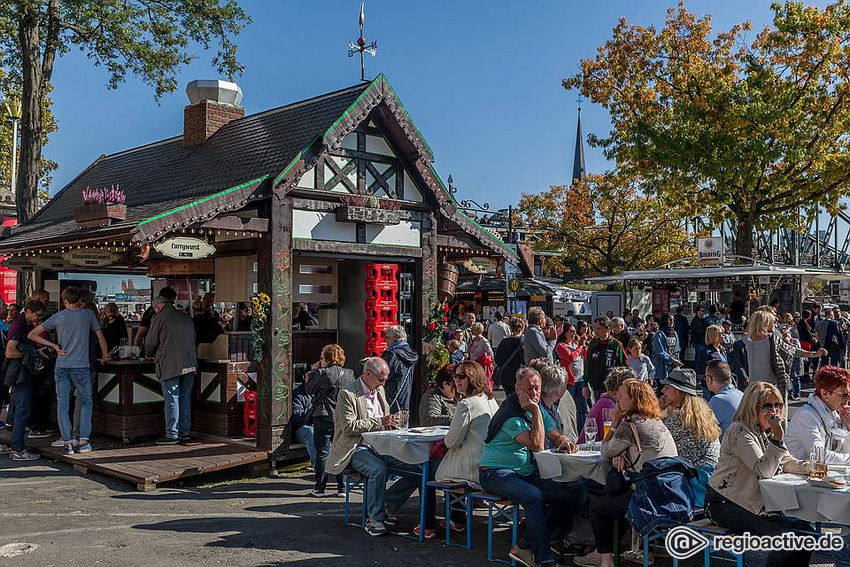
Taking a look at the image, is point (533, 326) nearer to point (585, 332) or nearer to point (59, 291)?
point (585, 332)

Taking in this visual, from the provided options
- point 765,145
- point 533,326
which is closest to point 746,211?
point 765,145

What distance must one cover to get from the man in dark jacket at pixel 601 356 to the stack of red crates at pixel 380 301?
2684 millimetres

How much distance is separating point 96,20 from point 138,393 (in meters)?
9.20

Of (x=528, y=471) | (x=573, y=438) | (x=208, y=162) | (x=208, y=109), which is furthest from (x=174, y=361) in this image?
(x=528, y=471)

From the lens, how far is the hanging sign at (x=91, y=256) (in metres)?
11.1

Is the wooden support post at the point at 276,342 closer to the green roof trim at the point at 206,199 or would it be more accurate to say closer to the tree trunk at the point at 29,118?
the green roof trim at the point at 206,199

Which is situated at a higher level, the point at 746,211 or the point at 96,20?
the point at 96,20

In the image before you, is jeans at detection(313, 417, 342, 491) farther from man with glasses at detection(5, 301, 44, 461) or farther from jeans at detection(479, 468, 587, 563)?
man with glasses at detection(5, 301, 44, 461)

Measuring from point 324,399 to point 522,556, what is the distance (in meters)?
2.78

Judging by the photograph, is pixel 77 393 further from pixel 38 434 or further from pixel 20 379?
pixel 38 434

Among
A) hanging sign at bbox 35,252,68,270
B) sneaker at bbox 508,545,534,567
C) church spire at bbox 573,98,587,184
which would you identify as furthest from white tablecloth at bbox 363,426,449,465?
church spire at bbox 573,98,587,184

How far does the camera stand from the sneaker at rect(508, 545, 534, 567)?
5.89m

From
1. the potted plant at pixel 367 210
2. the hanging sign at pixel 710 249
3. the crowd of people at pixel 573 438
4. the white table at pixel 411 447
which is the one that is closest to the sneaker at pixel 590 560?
the crowd of people at pixel 573 438

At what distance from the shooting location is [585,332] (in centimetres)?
1410
